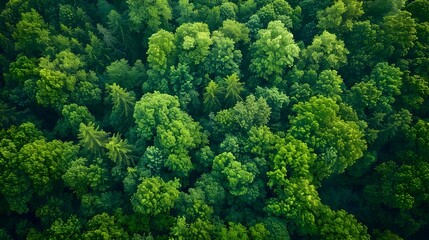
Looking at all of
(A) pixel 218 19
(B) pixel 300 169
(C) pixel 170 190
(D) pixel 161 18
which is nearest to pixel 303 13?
(A) pixel 218 19

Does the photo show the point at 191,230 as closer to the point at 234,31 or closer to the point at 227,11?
the point at 234,31

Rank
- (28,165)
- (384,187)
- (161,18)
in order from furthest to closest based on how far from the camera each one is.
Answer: (161,18) < (384,187) < (28,165)

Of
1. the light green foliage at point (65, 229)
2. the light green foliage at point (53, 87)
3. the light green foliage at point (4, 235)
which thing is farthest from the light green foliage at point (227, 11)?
the light green foliage at point (4, 235)

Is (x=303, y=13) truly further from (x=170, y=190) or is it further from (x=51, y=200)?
(x=51, y=200)

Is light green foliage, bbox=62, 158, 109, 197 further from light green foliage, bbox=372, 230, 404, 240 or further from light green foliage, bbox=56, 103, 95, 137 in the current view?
light green foliage, bbox=372, 230, 404, 240

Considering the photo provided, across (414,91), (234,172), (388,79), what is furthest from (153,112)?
(414,91)

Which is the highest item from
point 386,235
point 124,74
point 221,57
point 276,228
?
point 221,57
